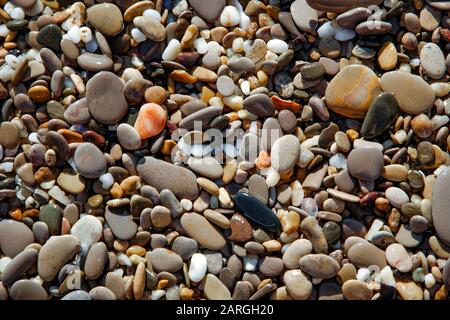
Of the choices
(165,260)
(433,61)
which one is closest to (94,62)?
(165,260)

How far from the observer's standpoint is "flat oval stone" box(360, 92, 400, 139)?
1.47m

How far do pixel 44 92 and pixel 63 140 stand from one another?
15cm

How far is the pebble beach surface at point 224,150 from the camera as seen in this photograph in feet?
4.71

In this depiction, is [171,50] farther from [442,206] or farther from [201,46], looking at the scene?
[442,206]

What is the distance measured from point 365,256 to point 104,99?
0.77 metres

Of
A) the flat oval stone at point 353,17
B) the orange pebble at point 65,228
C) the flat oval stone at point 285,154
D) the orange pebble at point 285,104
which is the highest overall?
the flat oval stone at point 353,17

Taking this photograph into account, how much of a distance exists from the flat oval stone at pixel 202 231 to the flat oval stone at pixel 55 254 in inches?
10.7

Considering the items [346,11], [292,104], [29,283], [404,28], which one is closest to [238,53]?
[292,104]

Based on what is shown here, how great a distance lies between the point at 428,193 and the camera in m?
1.47

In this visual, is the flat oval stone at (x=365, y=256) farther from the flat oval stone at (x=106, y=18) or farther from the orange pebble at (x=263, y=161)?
the flat oval stone at (x=106, y=18)

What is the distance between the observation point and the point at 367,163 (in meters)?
1.45

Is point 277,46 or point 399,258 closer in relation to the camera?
point 399,258

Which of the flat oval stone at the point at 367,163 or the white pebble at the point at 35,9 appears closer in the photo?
the flat oval stone at the point at 367,163

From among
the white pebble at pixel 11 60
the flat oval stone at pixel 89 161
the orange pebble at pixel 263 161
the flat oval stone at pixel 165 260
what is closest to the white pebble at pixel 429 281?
the orange pebble at pixel 263 161
